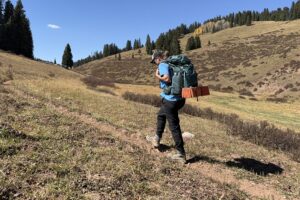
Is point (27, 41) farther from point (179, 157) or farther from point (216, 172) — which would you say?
point (216, 172)

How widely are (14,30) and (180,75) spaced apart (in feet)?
266

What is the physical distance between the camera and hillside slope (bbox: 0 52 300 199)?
6090mm

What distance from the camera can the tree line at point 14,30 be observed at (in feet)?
268

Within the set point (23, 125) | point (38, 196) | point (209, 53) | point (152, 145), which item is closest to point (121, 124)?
point (152, 145)

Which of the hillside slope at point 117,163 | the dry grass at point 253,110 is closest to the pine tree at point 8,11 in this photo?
the dry grass at point 253,110

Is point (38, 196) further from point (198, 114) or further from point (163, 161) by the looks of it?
point (198, 114)

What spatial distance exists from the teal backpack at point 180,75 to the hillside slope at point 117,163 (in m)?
1.57

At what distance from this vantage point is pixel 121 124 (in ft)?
40.3

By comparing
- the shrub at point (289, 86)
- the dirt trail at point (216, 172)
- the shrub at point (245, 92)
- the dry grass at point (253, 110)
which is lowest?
the shrub at point (245, 92)

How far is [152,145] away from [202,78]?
2572 inches

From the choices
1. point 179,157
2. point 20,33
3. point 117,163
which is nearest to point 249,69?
point 20,33

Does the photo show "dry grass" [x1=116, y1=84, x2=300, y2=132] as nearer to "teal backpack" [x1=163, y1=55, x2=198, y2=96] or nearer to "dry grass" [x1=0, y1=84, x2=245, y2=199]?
"teal backpack" [x1=163, y1=55, x2=198, y2=96]

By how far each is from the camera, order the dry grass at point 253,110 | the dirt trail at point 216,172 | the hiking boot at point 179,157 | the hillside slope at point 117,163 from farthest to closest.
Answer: the dry grass at point 253,110 → the hiking boot at point 179,157 → the dirt trail at point 216,172 → the hillside slope at point 117,163

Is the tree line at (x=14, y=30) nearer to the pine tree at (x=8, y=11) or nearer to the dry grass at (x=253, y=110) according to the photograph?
the pine tree at (x=8, y=11)
